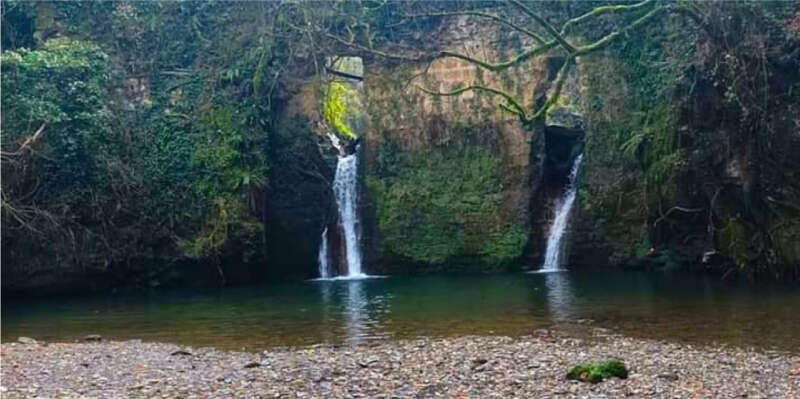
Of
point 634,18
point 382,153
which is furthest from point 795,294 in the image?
point 382,153

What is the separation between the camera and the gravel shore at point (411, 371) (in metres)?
8.30

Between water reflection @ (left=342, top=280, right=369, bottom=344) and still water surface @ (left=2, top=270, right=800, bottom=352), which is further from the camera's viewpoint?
water reflection @ (left=342, top=280, right=369, bottom=344)

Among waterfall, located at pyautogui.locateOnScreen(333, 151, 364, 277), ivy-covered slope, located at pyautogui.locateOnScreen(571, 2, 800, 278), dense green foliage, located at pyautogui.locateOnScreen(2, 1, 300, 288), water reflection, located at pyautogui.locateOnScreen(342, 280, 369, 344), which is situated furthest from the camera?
waterfall, located at pyautogui.locateOnScreen(333, 151, 364, 277)

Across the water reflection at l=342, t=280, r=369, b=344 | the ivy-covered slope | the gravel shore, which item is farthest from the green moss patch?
the ivy-covered slope

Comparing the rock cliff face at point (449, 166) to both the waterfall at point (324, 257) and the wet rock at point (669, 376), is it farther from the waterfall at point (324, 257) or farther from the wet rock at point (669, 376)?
the wet rock at point (669, 376)

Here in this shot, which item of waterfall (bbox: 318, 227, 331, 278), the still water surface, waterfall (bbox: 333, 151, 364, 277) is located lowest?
the still water surface

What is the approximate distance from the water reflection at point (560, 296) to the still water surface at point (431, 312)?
0.02 meters

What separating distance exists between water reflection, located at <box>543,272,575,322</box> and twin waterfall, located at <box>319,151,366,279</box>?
6321 mm

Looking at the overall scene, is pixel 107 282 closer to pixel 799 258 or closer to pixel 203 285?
pixel 203 285

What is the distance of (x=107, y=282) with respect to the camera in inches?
890

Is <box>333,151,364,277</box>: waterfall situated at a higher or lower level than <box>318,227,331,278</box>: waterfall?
higher

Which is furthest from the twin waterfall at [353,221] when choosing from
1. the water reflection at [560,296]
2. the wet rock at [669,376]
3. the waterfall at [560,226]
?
the wet rock at [669,376]

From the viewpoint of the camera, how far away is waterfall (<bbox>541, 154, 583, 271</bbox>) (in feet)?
79.4

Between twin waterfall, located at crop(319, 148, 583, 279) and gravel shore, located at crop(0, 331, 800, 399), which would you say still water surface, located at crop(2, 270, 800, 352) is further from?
twin waterfall, located at crop(319, 148, 583, 279)
